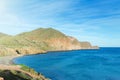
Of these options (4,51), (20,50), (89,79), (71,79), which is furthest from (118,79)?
(20,50)

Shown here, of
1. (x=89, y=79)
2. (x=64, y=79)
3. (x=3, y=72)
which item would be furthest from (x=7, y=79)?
(x=89, y=79)

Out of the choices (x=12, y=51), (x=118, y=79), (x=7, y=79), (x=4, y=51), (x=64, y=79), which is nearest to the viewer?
(x=7, y=79)

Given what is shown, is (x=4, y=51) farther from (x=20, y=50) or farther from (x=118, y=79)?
(x=118, y=79)

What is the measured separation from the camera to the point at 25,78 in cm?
4062

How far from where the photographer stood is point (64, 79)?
218ft

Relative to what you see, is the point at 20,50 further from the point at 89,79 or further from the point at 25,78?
the point at 25,78

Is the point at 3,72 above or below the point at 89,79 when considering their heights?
above

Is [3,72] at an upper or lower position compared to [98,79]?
upper

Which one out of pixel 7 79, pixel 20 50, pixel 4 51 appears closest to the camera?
pixel 7 79

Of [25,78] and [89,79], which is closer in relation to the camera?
[25,78]

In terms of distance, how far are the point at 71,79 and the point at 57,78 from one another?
3914 mm

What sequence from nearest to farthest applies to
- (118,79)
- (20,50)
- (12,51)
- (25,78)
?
(25,78)
(118,79)
(12,51)
(20,50)

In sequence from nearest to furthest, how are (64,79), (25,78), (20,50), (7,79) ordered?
1. (7,79)
2. (25,78)
3. (64,79)
4. (20,50)

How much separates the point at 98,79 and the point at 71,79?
7.56 metres
